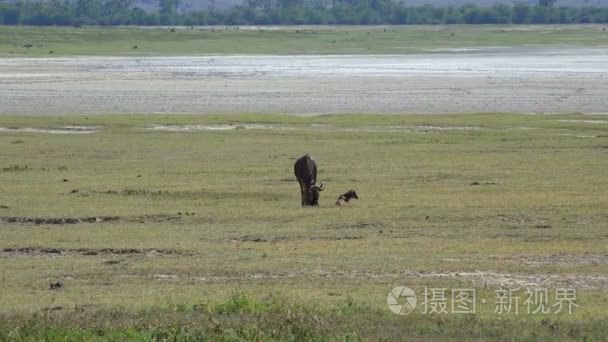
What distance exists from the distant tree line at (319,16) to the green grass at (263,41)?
3054cm

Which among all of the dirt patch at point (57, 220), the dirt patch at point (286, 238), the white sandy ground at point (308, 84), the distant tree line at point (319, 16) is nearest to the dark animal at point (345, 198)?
the dirt patch at point (286, 238)

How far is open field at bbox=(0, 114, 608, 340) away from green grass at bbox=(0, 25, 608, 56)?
5729cm

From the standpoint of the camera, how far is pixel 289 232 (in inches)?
668

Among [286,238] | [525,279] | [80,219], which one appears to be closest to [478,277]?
[525,279]

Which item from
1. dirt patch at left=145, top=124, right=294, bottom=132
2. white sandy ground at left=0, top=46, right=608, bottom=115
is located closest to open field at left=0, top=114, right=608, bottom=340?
dirt patch at left=145, top=124, right=294, bottom=132

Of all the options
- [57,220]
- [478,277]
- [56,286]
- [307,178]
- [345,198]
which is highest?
[478,277]

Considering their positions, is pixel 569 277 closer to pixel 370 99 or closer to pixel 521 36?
pixel 370 99

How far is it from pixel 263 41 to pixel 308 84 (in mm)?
51013

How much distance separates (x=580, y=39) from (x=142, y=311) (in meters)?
97.1

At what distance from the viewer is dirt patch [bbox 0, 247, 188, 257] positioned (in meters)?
15.4

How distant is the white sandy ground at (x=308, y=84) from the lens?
4331 cm

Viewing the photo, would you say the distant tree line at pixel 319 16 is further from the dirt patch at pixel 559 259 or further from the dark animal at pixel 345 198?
the dirt patch at pixel 559 259

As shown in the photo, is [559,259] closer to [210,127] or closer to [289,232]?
[289,232]

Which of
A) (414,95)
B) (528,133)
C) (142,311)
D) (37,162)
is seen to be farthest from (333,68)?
(142,311)
